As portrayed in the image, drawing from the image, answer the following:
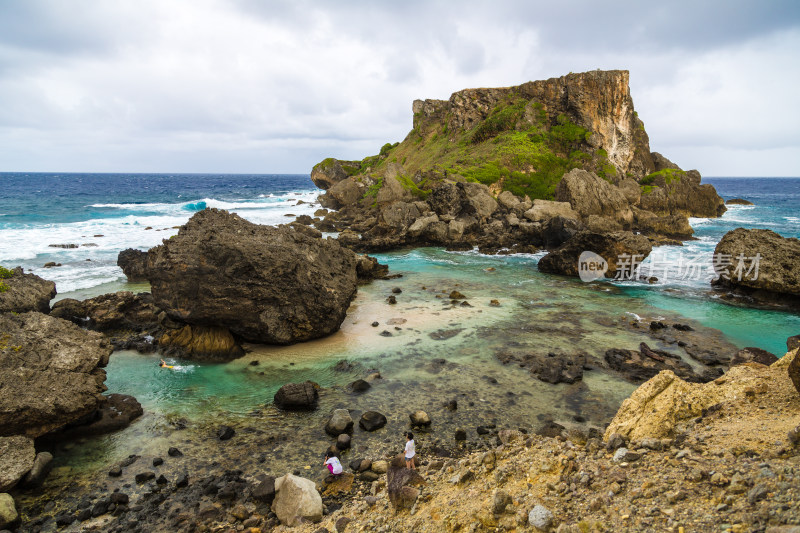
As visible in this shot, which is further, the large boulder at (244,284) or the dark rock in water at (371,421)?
the large boulder at (244,284)

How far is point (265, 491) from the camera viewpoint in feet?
29.6

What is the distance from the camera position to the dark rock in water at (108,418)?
36.7 ft

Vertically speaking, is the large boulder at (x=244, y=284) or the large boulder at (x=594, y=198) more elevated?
the large boulder at (x=594, y=198)

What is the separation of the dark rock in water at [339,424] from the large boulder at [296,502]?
7.87 ft

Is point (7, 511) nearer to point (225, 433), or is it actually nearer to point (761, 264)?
point (225, 433)

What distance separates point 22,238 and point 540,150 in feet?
194

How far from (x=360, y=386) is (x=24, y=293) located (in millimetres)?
14748

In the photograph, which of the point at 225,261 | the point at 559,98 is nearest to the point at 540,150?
the point at 559,98

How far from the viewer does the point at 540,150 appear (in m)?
59.5

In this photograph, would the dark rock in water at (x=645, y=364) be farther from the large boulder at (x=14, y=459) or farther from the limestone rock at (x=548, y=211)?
the limestone rock at (x=548, y=211)

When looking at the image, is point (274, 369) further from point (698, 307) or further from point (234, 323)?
point (698, 307)

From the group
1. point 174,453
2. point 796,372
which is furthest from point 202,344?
point 796,372

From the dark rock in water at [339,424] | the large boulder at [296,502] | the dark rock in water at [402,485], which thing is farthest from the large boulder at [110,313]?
the dark rock in water at [402,485]

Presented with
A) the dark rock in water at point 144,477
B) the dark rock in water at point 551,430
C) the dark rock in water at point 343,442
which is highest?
the dark rock in water at point 551,430
